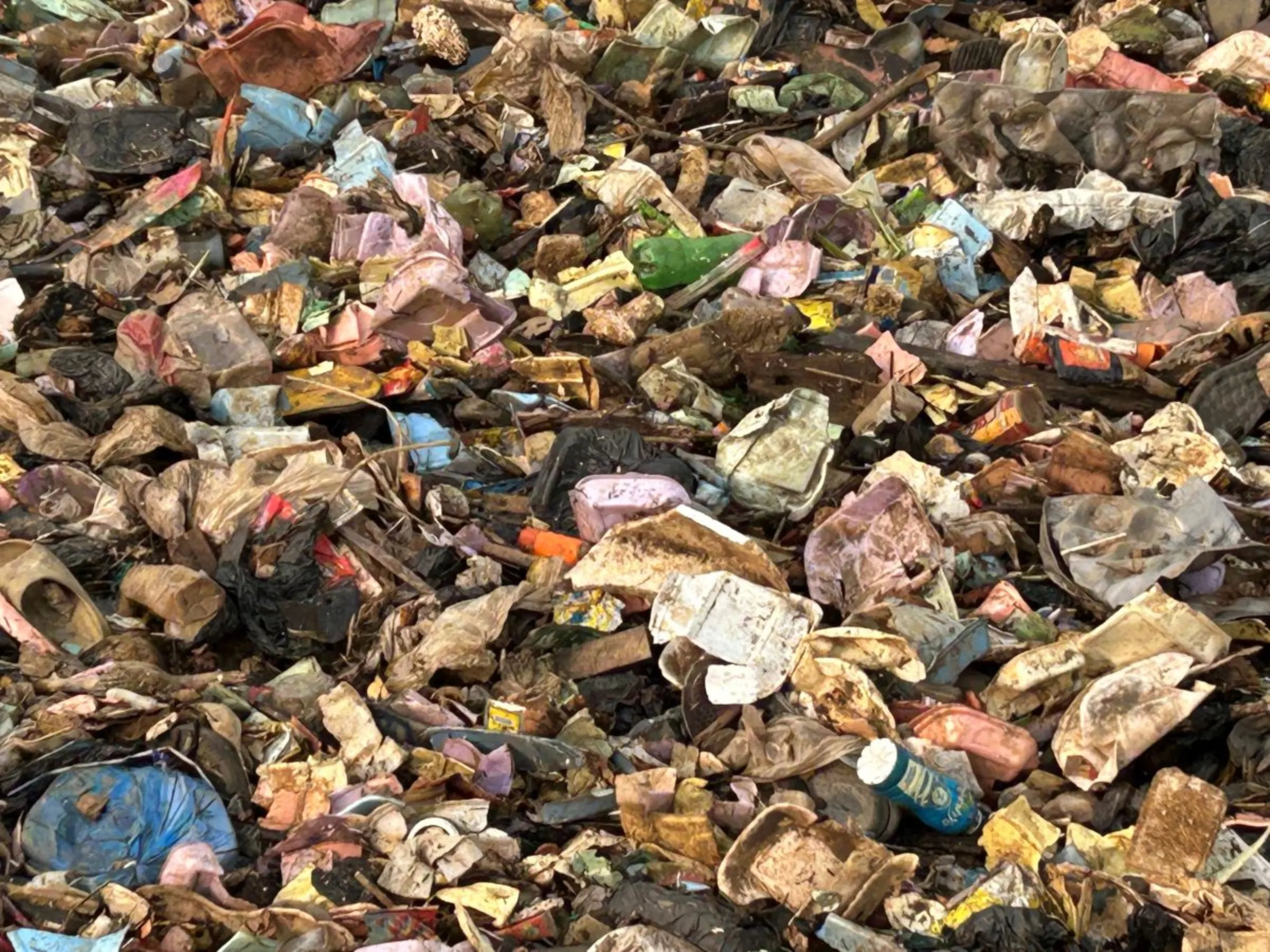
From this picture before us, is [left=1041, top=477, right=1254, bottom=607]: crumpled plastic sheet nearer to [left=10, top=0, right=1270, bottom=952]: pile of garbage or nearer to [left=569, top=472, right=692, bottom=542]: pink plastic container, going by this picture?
[left=10, top=0, right=1270, bottom=952]: pile of garbage

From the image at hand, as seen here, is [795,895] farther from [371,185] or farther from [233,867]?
[371,185]

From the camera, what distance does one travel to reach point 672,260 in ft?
→ 21.1

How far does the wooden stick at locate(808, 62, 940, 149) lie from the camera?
292 inches

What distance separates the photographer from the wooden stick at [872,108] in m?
7.43

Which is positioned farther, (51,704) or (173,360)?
(173,360)

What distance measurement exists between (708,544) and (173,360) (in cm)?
252

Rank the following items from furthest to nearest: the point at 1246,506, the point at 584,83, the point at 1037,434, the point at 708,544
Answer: the point at 584,83 → the point at 1037,434 → the point at 1246,506 → the point at 708,544

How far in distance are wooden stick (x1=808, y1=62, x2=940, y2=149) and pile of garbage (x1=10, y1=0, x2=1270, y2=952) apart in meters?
0.04

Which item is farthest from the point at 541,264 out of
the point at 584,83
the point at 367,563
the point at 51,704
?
the point at 51,704

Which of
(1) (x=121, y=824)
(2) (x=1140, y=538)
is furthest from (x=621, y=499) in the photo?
(1) (x=121, y=824)

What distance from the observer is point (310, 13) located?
8.55 m

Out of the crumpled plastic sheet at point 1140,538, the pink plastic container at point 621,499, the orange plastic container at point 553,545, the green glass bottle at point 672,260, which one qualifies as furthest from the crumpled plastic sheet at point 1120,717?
the green glass bottle at point 672,260

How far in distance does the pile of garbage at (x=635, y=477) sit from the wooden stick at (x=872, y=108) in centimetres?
4

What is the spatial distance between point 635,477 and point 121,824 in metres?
2.07
